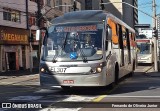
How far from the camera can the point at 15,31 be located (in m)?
46.5

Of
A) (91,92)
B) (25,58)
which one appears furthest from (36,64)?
(91,92)

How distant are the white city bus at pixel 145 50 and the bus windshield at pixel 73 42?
31276mm

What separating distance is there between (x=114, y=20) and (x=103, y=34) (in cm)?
267

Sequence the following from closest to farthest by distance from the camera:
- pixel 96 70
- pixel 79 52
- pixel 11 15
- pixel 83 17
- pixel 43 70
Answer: pixel 96 70 < pixel 79 52 < pixel 43 70 < pixel 83 17 < pixel 11 15

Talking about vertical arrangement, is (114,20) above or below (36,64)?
above

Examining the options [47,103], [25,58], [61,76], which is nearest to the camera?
[47,103]

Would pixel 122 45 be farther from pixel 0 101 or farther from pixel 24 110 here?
pixel 24 110

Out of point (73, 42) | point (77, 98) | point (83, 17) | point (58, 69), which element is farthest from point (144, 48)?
point (77, 98)

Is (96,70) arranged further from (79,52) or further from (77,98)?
(77,98)

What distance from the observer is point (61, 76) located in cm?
1495

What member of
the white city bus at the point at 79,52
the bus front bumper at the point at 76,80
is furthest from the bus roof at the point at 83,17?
the bus front bumper at the point at 76,80

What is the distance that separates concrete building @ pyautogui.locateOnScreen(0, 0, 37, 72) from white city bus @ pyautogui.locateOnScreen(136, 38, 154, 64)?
42.8ft

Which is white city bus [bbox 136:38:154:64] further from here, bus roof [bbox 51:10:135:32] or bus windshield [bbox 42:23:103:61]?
bus windshield [bbox 42:23:103:61]

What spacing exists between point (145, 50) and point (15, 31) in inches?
576
